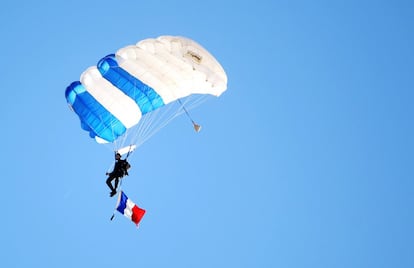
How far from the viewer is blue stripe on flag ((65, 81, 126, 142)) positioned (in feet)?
56.6

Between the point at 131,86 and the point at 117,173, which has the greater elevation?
the point at 131,86

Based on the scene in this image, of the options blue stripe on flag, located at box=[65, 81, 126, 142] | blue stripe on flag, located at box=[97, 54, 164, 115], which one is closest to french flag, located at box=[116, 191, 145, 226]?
blue stripe on flag, located at box=[65, 81, 126, 142]

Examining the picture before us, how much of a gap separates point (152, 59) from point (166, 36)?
916 millimetres

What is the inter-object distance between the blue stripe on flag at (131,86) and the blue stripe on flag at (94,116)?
2.71 feet

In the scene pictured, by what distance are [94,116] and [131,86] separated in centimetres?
143

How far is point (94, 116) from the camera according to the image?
17.3 metres

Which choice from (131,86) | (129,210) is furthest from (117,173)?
(131,86)

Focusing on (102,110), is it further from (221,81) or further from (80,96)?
(221,81)

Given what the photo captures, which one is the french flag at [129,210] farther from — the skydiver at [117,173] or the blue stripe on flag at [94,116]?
the blue stripe on flag at [94,116]

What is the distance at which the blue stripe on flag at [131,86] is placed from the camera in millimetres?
17297

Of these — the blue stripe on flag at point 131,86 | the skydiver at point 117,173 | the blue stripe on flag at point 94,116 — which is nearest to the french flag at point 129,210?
the skydiver at point 117,173

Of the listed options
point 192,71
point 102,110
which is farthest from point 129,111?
point 192,71

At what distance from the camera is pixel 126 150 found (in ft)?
60.4

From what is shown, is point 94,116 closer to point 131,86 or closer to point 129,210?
point 131,86
